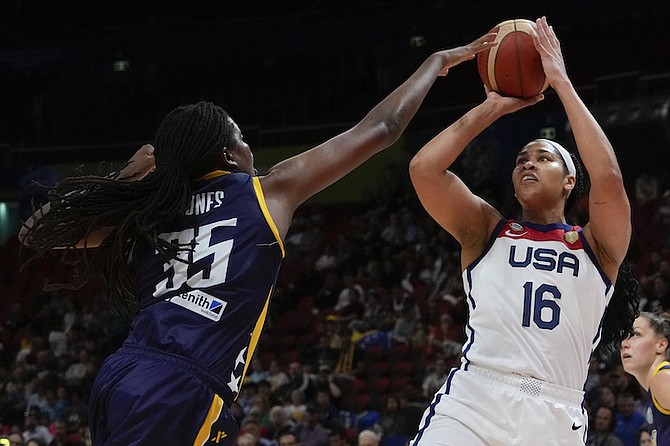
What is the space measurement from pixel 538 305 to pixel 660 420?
1411mm

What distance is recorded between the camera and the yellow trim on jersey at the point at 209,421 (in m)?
2.69

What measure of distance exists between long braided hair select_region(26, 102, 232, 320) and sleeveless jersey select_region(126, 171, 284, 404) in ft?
0.19

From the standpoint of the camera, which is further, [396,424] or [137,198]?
[396,424]

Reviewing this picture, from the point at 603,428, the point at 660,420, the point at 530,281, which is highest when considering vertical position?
the point at 530,281

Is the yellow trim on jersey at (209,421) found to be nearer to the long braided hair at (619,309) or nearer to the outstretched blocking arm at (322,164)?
the outstretched blocking arm at (322,164)

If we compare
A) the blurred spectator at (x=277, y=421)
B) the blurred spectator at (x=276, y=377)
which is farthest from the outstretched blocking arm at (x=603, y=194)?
the blurred spectator at (x=276, y=377)

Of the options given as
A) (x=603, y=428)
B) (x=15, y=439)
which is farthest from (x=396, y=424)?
(x=15, y=439)

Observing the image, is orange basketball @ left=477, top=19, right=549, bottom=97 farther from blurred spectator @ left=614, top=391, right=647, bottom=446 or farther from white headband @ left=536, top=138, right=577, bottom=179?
Answer: blurred spectator @ left=614, top=391, right=647, bottom=446

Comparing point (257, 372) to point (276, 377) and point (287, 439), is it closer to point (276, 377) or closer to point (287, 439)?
point (276, 377)

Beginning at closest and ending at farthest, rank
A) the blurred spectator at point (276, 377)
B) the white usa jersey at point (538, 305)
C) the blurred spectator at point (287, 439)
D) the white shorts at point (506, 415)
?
the white shorts at point (506, 415) < the white usa jersey at point (538, 305) < the blurred spectator at point (287, 439) < the blurred spectator at point (276, 377)

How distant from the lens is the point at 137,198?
2.94m

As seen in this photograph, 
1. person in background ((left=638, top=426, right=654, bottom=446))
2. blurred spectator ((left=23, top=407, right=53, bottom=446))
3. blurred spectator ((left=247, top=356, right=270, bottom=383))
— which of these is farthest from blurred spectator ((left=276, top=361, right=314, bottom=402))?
person in background ((left=638, top=426, right=654, bottom=446))

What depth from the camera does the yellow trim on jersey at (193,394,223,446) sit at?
106 inches

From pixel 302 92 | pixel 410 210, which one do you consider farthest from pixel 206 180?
pixel 302 92
